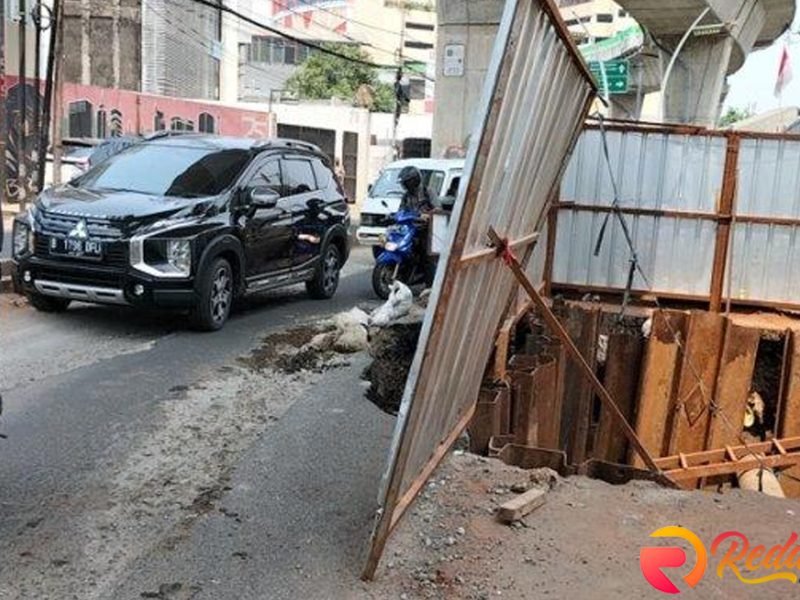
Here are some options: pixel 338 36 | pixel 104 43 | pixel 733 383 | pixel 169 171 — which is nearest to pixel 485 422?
pixel 733 383

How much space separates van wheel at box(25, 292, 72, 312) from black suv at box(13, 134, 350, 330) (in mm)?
11

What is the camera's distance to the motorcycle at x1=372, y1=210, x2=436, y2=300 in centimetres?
1096

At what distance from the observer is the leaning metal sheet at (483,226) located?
334cm

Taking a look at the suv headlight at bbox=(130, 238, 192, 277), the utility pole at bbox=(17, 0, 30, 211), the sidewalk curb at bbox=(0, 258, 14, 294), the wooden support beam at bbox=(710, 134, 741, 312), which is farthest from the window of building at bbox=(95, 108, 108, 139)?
the wooden support beam at bbox=(710, 134, 741, 312)

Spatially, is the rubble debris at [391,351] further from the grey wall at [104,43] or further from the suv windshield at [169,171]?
the grey wall at [104,43]

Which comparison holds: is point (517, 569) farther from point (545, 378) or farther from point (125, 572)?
point (545, 378)

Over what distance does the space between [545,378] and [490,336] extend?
1.82 m

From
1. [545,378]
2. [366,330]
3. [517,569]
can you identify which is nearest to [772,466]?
[545,378]

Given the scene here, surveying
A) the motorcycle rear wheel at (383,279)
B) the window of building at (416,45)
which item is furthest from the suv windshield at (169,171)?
the window of building at (416,45)

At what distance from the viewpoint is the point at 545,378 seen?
7320 mm

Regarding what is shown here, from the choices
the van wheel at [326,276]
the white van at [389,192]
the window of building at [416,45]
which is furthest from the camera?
the window of building at [416,45]

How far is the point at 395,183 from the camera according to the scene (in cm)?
1543

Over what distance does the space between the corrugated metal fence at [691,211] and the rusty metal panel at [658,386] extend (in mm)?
1030

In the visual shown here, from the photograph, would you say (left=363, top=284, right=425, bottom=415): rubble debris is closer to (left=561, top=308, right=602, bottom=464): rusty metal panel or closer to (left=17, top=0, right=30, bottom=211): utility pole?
(left=561, top=308, right=602, bottom=464): rusty metal panel
